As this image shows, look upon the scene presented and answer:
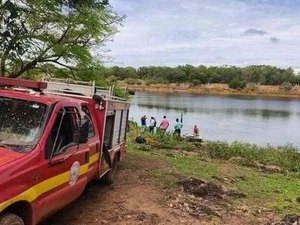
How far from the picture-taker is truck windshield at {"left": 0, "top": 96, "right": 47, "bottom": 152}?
566 centimetres

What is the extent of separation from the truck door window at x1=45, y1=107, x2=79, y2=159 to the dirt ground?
1516 millimetres

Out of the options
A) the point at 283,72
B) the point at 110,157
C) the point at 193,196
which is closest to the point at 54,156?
the point at 110,157

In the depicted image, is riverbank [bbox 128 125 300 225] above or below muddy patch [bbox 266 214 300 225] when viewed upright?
below

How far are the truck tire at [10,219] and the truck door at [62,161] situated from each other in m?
0.57

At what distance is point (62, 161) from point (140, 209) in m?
2.81

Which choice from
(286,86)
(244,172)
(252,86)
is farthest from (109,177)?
(286,86)

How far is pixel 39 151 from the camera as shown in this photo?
5.62m

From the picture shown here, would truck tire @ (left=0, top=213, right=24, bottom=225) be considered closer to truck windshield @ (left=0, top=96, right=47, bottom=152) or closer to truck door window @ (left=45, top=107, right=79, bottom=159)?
truck windshield @ (left=0, top=96, right=47, bottom=152)

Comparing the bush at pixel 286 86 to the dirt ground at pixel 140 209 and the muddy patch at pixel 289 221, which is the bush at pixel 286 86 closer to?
the dirt ground at pixel 140 209

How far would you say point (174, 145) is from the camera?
23.3 meters

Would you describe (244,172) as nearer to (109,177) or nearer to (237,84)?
(109,177)

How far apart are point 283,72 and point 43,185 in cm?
16099

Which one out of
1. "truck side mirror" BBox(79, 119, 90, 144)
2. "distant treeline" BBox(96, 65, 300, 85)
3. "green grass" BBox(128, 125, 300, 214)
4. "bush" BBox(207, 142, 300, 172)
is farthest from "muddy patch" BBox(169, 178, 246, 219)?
"distant treeline" BBox(96, 65, 300, 85)

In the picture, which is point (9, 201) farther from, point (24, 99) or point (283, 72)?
point (283, 72)
